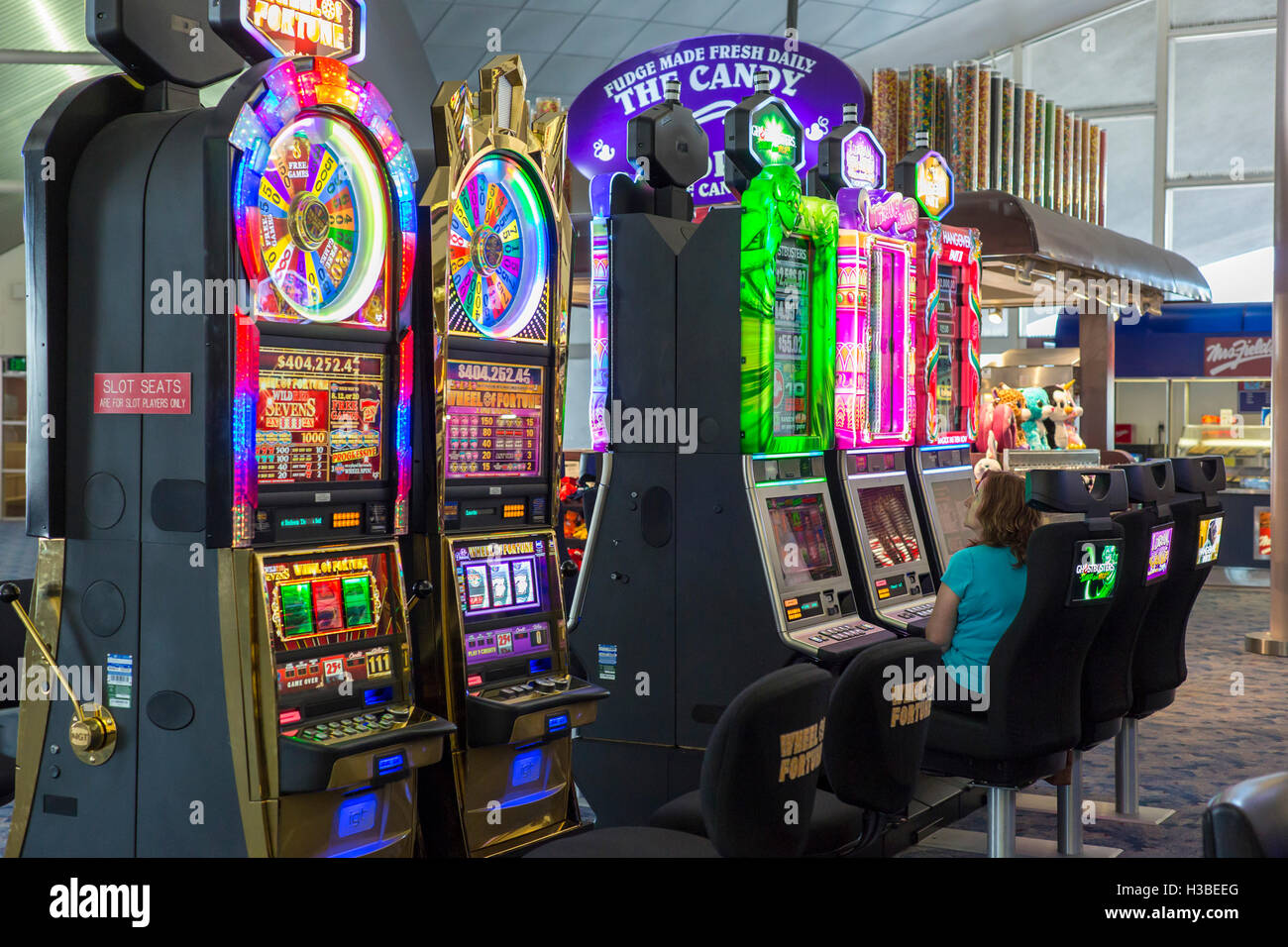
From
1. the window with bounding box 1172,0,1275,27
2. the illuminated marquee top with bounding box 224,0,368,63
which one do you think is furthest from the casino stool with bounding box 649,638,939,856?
the window with bounding box 1172,0,1275,27

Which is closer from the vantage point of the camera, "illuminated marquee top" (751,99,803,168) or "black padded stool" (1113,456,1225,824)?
"black padded stool" (1113,456,1225,824)

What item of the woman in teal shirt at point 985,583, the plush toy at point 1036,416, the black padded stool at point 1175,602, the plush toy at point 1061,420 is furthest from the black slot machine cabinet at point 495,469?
the plush toy at point 1061,420

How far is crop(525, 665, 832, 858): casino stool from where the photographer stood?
2.31 metres

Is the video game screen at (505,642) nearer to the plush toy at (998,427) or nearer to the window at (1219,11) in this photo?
the plush toy at (998,427)

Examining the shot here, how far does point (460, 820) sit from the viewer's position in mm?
3590

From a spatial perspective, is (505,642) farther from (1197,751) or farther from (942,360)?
(1197,751)

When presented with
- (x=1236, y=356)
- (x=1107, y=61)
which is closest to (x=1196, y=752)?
(x=1236, y=356)

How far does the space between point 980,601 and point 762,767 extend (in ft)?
5.65

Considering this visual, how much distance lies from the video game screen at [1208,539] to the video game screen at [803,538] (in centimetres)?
121

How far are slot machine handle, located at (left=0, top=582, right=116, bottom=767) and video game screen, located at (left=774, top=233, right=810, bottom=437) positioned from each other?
2.33 meters

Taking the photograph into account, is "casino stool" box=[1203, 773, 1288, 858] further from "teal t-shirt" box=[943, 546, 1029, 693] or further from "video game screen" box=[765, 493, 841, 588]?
"video game screen" box=[765, 493, 841, 588]
